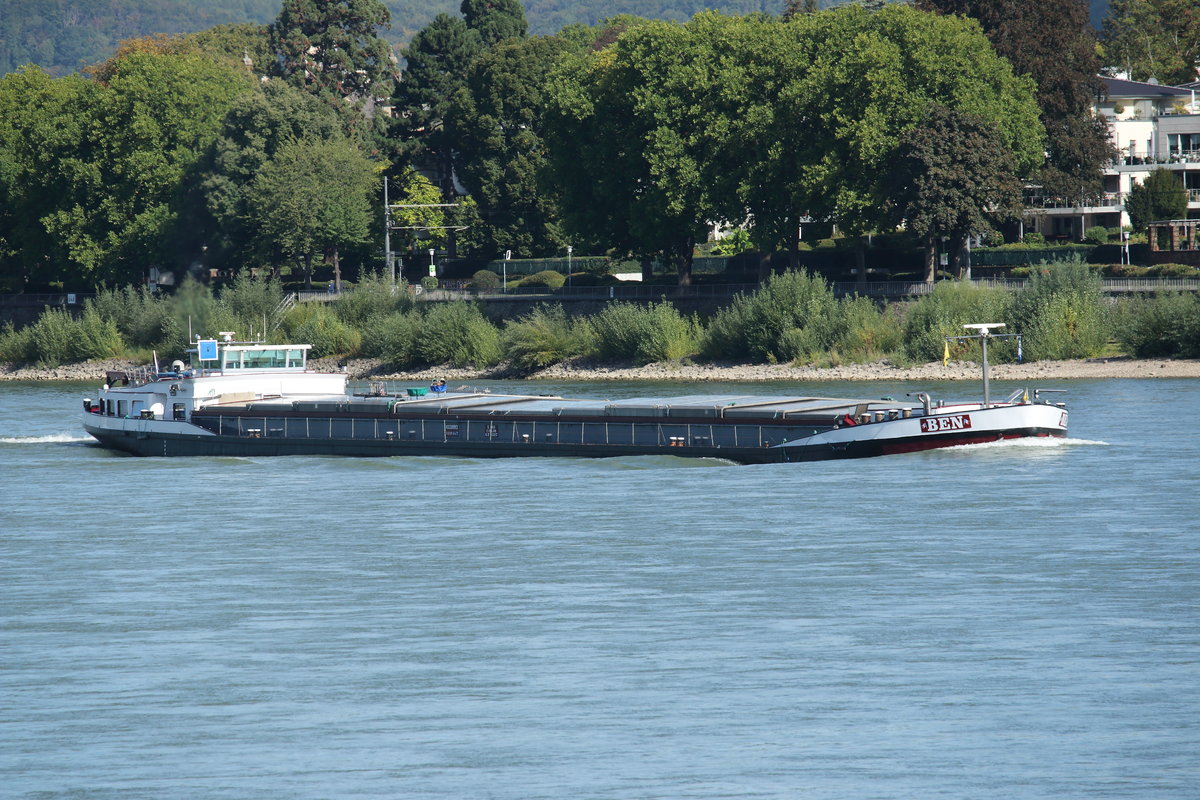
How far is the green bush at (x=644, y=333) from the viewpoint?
4102 inches

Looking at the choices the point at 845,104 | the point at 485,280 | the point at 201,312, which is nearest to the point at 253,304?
the point at 201,312

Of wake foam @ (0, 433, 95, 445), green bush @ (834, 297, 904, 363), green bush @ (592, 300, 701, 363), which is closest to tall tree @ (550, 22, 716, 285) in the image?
green bush @ (592, 300, 701, 363)

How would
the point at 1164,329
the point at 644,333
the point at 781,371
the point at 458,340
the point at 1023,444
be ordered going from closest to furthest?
the point at 1023,444, the point at 1164,329, the point at 781,371, the point at 644,333, the point at 458,340

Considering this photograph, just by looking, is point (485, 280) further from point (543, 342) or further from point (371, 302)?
point (543, 342)

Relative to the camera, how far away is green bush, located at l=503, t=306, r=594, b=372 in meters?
107

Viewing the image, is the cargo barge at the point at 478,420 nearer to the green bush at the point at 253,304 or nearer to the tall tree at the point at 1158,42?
the green bush at the point at 253,304

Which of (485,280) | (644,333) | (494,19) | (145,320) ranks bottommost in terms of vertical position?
(644,333)

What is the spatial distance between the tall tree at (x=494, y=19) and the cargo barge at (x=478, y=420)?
107 meters

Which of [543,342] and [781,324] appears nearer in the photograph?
[781,324]

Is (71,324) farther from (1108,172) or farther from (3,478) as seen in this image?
(1108,172)

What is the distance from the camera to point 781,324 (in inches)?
3930

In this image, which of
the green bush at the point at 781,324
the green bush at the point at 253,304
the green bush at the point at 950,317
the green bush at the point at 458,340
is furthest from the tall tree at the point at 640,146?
the green bush at the point at 253,304

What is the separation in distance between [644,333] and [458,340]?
44.7 feet

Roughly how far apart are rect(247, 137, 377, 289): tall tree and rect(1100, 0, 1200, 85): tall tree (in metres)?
81.5
